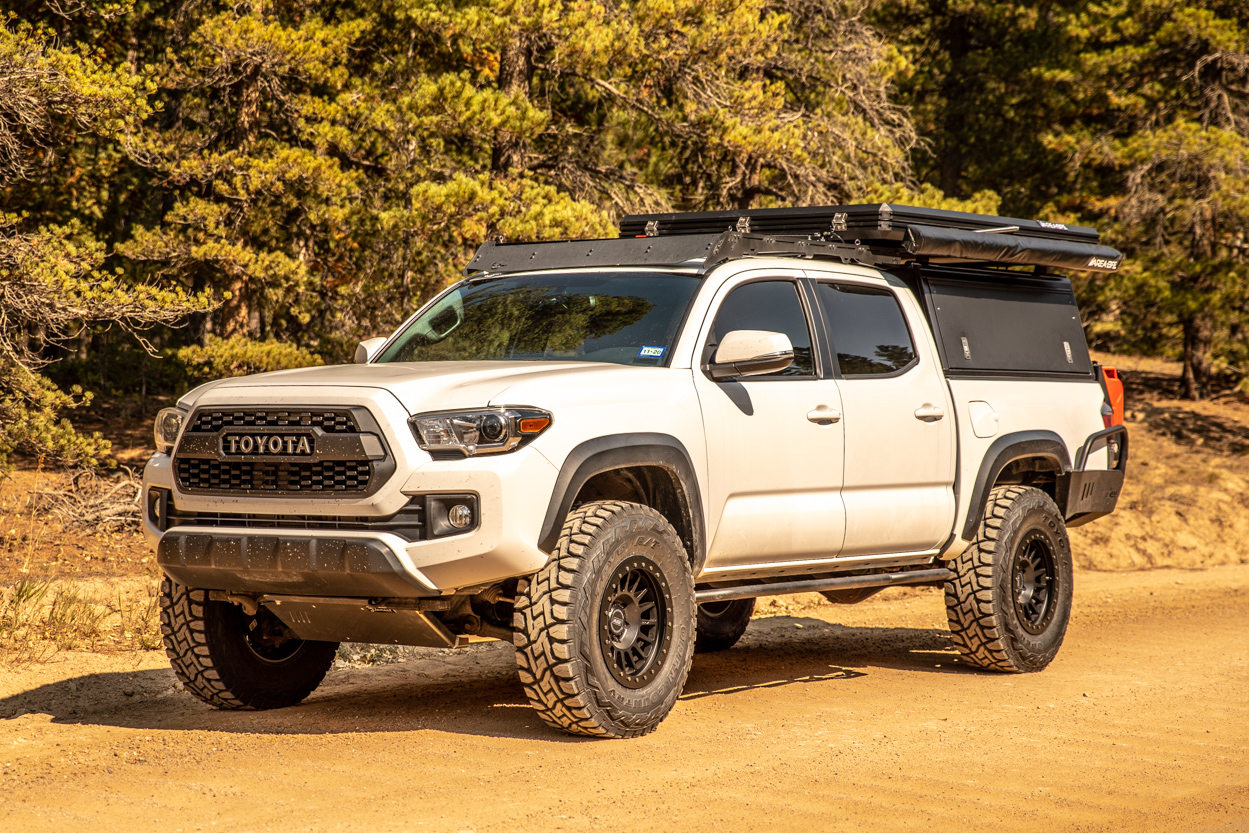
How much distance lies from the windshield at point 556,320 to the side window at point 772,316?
252 mm

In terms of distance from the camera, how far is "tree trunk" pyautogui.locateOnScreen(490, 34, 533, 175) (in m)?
15.0

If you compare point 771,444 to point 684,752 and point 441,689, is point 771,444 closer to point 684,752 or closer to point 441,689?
point 684,752

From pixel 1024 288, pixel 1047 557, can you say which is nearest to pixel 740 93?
pixel 1024 288

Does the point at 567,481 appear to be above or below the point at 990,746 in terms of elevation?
above

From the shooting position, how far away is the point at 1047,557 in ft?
27.6

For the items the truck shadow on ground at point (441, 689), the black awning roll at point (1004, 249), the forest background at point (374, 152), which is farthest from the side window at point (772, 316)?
the forest background at point (374, 152)

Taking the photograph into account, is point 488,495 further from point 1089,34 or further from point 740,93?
point 1089,34

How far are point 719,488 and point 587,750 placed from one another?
54.5 inches

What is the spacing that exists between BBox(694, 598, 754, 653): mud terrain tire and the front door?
7.65 ft

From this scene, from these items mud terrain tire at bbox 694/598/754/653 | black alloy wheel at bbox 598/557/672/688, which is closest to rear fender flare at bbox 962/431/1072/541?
mud terrain tire at bbox 694/598/754/653

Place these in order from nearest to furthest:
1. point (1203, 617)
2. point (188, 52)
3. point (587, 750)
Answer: point (587, 750), point (1203, 617), point (188, 52)

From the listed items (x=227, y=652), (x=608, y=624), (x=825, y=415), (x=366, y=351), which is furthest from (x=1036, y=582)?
(x=227, y=652)

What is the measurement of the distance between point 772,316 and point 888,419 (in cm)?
91

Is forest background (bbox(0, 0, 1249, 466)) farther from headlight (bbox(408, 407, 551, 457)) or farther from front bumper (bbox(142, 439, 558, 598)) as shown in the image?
headlight (bbox(408, 407, 551, 457))
